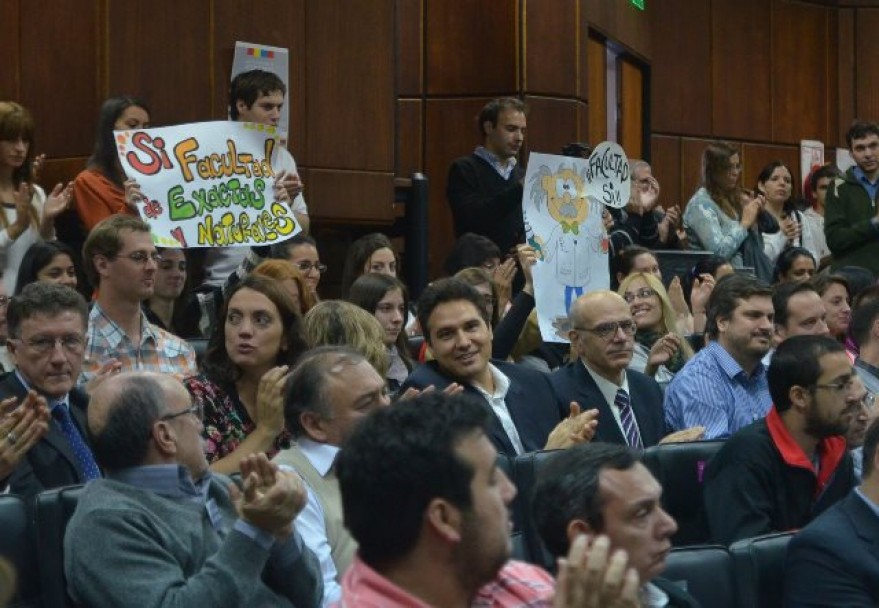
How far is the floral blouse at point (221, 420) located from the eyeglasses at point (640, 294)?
2732mm

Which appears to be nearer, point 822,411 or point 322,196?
point 822,411

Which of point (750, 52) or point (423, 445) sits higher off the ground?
point (750, 52)

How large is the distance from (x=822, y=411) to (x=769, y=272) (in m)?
4.59

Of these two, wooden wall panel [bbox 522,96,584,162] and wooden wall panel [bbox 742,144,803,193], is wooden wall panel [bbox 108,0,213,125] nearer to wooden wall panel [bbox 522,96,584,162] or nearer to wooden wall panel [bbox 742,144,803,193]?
wooden wall panel [bbox 522,96,584,162]

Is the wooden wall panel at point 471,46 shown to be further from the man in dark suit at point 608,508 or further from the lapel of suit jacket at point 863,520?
the man in dark suit at point 608,508

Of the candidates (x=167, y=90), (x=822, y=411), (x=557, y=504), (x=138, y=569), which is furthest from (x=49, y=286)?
(x=167, y=90)

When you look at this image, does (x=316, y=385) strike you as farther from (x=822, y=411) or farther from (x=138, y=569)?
(x=822, y=411)

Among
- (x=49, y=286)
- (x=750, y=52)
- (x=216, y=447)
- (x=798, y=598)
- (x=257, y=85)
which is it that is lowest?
(x=798, y=598)

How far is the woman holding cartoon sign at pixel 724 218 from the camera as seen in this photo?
9.14 metres

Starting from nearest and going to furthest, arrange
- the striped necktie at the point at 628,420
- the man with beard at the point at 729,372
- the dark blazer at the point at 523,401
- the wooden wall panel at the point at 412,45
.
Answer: the dark blazer at the point at 523,401 → the striped necktie at the point at 628,420 → the man with beard at the point at 729,372 → the wooden wall panel at the point at 412,45

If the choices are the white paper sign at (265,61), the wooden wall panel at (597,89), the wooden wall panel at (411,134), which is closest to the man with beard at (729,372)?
the white paper sign at (265,61)

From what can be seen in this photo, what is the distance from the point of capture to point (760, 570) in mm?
4008

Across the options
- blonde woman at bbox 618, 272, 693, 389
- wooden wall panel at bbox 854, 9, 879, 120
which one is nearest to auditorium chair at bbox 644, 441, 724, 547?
blonde woman at bbox 618, 272, 693, 389

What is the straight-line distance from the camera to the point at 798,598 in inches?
155
